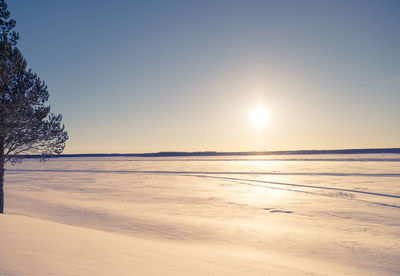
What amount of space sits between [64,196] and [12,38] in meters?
12.8

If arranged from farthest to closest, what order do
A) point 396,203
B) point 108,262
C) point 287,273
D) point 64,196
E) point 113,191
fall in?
point 113,191 < point 64,196 < point 396,203 < point 287,273 < point 108,262

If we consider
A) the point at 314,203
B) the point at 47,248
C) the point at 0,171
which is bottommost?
the point at 47,248

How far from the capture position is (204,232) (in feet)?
37.8

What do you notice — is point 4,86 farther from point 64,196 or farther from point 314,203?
point 314,203

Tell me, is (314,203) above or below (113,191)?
above

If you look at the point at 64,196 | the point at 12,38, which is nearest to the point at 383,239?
the point at 12,38

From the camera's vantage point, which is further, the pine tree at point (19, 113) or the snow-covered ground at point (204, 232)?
the pine tree at point (19, 113)

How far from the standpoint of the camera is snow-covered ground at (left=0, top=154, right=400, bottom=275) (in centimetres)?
511

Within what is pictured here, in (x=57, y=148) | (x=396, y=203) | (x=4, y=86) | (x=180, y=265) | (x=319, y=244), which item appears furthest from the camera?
(x=396, y=203)

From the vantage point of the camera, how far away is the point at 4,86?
12867 mm

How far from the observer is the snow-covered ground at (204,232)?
5.11 m

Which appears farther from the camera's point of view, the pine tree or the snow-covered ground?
the pine tree

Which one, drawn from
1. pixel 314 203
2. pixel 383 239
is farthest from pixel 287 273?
pixel 314 203

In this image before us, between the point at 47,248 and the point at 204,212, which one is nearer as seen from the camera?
the point at 47,248
